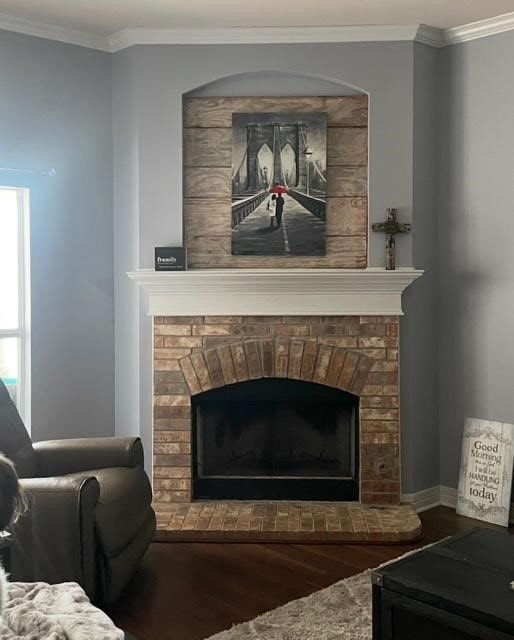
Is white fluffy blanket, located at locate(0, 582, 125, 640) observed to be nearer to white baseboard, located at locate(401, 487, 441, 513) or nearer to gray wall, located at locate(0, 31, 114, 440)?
gray wall, located at locate(0, 31, 114, 440)

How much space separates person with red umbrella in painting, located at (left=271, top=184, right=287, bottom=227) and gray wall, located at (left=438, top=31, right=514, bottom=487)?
2.95 feet

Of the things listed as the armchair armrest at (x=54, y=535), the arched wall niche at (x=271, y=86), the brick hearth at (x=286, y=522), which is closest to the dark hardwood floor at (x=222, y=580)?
the brick hearth at (x=286, y=522)

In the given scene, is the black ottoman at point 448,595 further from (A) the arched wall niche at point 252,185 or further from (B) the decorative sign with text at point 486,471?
(A) the arched wall niche at point 252,185

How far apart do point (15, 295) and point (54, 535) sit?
174 centimetres

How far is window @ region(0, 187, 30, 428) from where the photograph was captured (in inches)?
171

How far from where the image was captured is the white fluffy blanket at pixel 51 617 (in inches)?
74.2

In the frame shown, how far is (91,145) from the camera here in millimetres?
4531

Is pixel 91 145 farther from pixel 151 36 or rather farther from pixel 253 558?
pixel 253 558

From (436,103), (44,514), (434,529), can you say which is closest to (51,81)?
(436,103)

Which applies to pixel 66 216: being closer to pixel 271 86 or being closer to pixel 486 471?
pixel 271 86

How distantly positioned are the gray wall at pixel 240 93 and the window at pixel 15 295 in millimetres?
571

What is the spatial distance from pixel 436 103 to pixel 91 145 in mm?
1951

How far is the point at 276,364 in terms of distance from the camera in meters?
4.45

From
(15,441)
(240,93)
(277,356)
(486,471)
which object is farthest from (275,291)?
(15,441)
